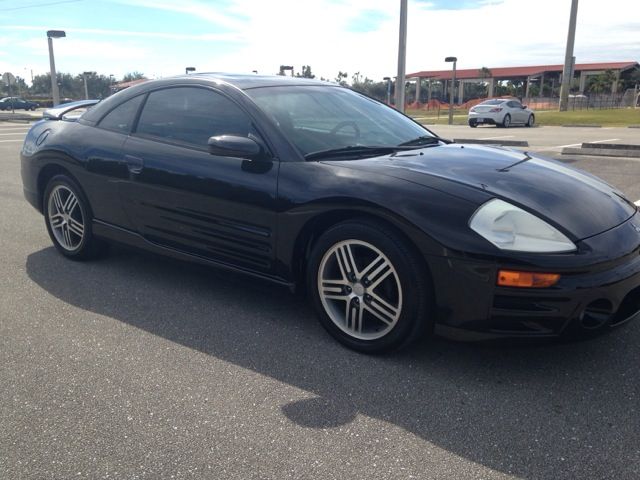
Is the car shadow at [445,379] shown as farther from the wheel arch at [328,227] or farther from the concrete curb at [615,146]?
the concrete curb at [615,146]

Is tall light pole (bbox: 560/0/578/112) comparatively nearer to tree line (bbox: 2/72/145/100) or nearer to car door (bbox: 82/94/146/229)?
car door (bbox: 82/94/146/229)

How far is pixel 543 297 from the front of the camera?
8.27 ft

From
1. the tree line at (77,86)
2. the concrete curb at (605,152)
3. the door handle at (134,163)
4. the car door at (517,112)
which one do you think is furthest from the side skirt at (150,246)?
the tree line at (77,86)

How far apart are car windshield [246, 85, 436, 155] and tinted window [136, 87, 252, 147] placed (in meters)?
0.18

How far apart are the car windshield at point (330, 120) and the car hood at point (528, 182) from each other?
1.00 ft

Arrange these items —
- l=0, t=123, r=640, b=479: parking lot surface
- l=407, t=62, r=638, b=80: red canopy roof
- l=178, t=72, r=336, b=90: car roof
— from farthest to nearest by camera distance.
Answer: l=407, t=62, r=638, b=80: red canopy roof
l=178, t=72, r=336, b=90: car roof
l=0, t=123, r=640, b=479: parking lot surface

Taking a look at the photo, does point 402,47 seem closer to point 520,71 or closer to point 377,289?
point 377,289

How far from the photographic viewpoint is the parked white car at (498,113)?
23.8 meters

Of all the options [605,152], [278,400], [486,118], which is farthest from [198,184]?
[486,118]

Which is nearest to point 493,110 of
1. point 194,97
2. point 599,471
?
point 194,97

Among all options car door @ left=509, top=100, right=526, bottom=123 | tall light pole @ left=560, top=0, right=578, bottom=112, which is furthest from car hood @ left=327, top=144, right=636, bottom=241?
tall light pole @ left=560, top=0, right=578, bottom=112

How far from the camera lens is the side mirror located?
10.6 feet

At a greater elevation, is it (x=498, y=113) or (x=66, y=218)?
(x=498, y=113)

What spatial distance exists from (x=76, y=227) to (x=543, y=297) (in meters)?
3.52
